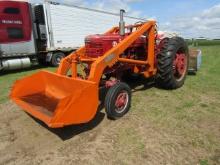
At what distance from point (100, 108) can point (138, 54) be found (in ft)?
6.18

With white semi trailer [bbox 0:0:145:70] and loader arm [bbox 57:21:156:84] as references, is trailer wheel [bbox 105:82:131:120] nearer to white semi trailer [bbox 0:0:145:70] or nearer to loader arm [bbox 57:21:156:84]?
loader arm [bbox 57:21:156:84]

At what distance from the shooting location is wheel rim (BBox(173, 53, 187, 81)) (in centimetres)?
700

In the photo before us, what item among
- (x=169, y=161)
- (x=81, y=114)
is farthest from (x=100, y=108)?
(x=169, y=161)

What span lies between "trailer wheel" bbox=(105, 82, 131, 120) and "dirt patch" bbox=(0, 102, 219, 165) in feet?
0.55

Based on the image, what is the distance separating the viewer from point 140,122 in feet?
16.0

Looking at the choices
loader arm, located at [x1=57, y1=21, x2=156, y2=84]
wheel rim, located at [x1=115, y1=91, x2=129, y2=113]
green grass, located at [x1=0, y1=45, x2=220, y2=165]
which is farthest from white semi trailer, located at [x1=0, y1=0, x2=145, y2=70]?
wheel rim, located at [x1=115, y1=91, x2=129, y2=113]

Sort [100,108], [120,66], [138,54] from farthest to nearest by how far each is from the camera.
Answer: [138,54] → [120,66] → [100,108]

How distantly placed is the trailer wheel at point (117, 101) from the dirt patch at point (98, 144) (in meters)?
0.17

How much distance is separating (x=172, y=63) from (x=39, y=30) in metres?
7.98

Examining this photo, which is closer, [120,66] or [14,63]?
[120,66]

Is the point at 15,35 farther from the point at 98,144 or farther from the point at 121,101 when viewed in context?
the point at 98,144

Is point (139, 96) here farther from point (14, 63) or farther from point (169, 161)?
point (14, 63)

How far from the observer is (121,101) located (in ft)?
16.6

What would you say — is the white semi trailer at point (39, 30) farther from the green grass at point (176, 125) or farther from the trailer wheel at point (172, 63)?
the trailer wheel at point (172, 63)
